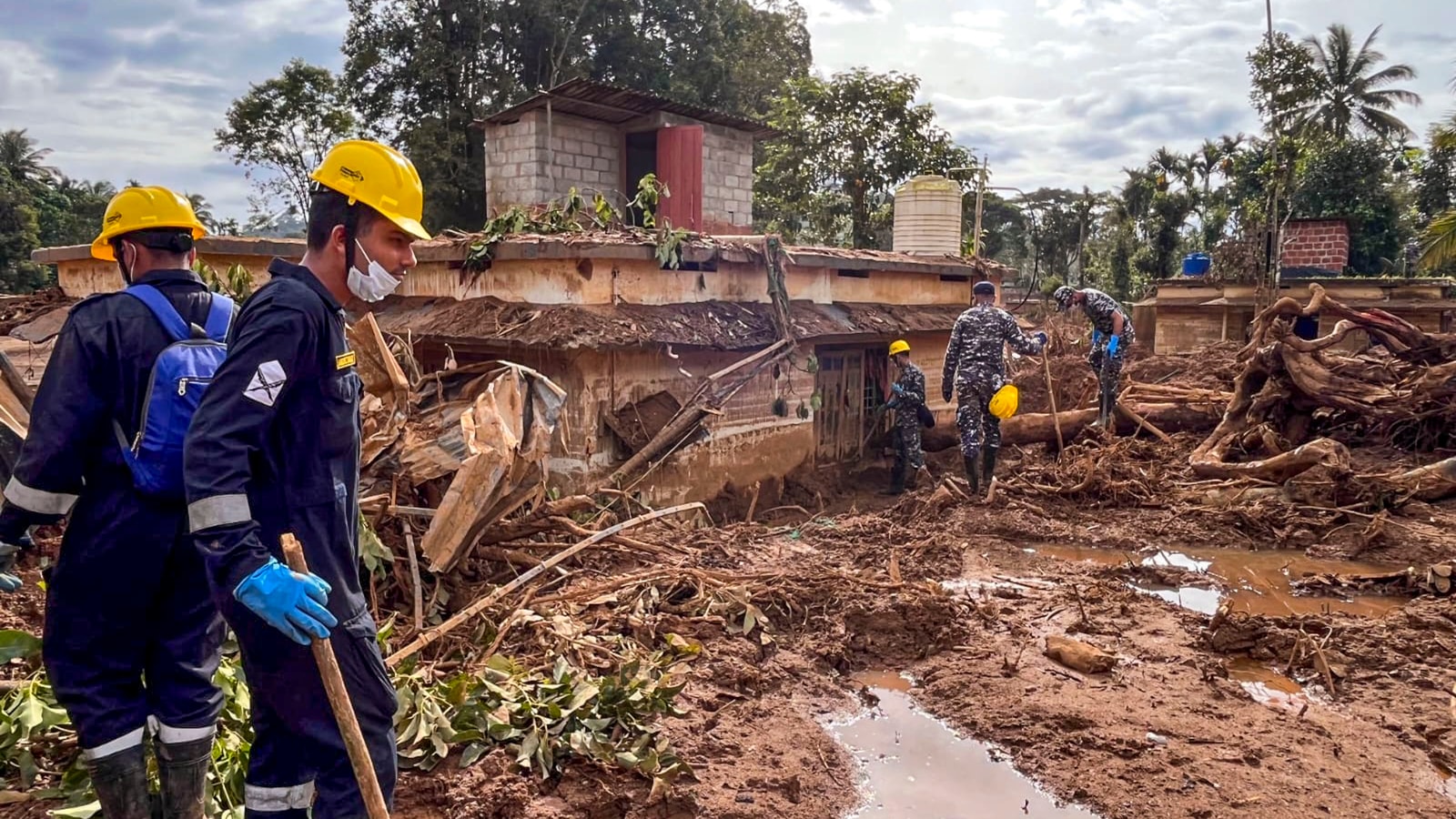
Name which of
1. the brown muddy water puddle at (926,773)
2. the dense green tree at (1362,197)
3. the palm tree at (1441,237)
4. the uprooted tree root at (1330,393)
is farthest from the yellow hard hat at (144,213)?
the dense green tree at (1362,197)

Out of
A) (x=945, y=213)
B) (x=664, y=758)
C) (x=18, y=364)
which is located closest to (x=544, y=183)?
(x=945, y=213)

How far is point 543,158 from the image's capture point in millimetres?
13469

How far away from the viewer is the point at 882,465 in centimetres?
1161

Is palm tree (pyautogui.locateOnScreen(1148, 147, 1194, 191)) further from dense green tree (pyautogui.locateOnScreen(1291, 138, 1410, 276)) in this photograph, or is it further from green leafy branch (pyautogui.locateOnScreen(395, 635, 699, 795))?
green leafy branch (pyautogui.locateOnScreen(395, 635, 699, 795))

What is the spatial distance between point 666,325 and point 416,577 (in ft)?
12.3

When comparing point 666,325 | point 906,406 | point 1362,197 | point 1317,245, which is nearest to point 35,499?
point 666,325

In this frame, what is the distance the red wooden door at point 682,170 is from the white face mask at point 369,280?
38.7 feet

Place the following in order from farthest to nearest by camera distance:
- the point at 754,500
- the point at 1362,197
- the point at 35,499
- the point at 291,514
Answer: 1. the point at 1362,197
2. the point at 754,500
3. the point at 35,499
4. the point at 291,514

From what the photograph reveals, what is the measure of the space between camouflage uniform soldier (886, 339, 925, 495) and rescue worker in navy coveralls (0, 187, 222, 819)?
7887mm

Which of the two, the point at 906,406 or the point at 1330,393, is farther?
the point at 906,406

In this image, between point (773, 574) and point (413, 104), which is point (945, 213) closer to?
point (773, 574)

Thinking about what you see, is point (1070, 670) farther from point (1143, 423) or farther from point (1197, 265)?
point (1197, 265)

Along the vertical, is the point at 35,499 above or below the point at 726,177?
below

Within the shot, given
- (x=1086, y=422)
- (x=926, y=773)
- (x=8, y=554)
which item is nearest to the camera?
(x=8, y=554)
